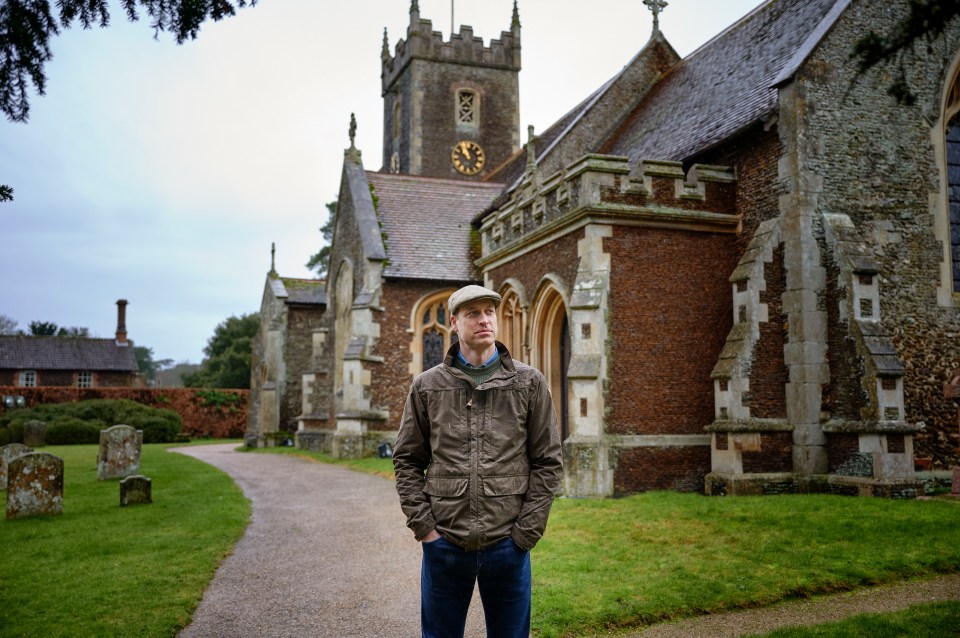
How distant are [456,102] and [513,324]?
19278mm

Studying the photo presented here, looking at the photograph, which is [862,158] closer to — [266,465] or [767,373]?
[767,373]

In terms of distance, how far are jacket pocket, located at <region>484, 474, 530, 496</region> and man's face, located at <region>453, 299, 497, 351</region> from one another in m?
0.60

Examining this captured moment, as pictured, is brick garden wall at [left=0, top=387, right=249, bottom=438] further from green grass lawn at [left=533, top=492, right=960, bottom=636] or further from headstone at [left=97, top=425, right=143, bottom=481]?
green grass lawn at [left=533, top=492, right=960, bottom=636]

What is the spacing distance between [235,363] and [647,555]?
4728cm

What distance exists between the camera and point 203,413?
39.4m

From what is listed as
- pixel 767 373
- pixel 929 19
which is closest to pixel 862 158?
pixel 767 373

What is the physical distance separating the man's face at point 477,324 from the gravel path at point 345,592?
110 inches

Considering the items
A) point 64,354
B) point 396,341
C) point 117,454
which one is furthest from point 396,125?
point 64,354

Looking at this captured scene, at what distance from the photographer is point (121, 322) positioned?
53656 millimetres

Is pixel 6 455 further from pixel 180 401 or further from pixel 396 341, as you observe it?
pixel 180 401

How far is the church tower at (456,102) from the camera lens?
106 ft

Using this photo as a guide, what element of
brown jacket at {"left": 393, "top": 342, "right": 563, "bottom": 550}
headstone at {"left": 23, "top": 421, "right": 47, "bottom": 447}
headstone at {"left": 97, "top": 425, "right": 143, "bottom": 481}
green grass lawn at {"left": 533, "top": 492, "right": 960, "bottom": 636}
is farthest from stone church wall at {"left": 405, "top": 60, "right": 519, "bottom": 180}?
brown jacket at {"left": 393, "top": 342, "right": 563, "bottom": 550}

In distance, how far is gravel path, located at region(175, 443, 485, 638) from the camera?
→ 18.7ft

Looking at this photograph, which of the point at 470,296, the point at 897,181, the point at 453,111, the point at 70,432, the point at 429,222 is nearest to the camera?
the point at 470,296
